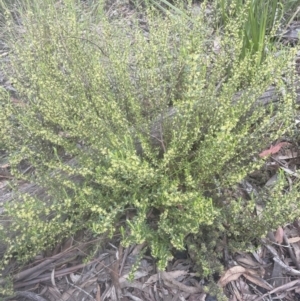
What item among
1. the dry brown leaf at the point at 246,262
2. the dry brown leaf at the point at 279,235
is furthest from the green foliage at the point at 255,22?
the dry brown leaf at the point at 246,262

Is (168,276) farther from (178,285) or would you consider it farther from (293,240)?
(293,240)

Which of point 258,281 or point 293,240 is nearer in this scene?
point 258,281

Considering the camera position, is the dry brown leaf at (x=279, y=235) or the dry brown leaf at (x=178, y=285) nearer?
the dry brown leaf at (x=178, y=285)

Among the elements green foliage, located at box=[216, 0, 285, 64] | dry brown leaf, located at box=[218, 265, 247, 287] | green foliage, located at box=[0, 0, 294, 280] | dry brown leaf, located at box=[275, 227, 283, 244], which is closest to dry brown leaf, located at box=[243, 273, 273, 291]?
dry brown leaf, located at box=[218, 265, 247, 287]

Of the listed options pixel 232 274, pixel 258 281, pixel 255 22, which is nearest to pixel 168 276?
pixel 232 274

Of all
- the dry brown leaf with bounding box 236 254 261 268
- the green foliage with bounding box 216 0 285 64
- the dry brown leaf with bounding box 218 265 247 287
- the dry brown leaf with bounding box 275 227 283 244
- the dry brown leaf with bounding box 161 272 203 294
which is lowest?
the dry brown leaf with bounding box 161 272 203 294

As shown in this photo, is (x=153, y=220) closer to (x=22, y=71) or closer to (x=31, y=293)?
(x=31, y=293)

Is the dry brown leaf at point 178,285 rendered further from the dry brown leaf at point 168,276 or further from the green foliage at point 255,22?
the green foliage at point 255,22

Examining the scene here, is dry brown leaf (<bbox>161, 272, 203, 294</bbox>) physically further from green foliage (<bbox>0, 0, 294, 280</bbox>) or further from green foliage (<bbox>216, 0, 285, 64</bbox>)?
green foliage (<bbox>216, 0, 285, 64</bbox>)

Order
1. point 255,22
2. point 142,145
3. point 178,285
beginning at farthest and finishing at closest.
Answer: point 255,22, point 178,285, point 142,145

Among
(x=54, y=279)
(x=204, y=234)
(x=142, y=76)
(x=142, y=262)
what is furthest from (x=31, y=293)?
(x=142, y=76)

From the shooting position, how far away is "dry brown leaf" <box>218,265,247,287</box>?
1.78m

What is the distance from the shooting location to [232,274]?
1.80 metres

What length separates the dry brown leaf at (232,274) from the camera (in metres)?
1.78
